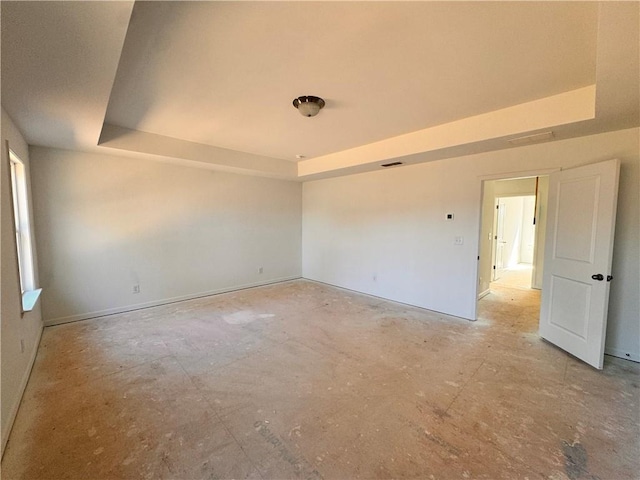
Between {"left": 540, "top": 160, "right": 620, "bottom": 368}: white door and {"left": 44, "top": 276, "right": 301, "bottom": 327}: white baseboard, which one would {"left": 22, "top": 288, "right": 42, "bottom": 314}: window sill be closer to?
{"left": 44, "top": 276, "right": 301, "bottom": 327}: white baseboard

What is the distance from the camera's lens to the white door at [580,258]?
247 cm

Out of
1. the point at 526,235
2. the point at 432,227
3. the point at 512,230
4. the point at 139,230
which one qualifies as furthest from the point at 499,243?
the point at 139,230

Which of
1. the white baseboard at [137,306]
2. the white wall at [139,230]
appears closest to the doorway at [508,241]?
the white wall at [139,230]

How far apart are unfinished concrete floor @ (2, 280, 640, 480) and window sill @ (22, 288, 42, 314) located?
540 millimetres

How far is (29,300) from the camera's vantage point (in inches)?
108

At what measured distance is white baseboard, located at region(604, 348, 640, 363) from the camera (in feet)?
8.67

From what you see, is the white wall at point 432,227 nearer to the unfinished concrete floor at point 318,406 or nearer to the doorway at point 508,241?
the doorway at point 508,241

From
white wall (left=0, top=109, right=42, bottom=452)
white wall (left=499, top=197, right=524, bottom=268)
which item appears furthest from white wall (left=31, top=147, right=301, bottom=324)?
white wall (left=499, top=197, right=524, bottom=268)

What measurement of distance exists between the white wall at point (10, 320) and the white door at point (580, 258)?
184 inches

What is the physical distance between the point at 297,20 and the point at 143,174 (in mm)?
Result: 3612

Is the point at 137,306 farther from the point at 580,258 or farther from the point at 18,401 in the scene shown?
the point at 580,258

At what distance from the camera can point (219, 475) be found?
4.79 ft

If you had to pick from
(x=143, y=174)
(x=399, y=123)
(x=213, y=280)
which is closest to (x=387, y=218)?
(x=399, y=123)

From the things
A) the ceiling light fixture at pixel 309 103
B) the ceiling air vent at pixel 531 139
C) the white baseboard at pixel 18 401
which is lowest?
the white baseboard at pixel 18 401
